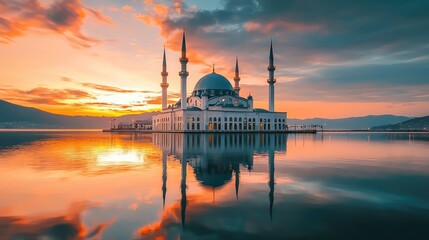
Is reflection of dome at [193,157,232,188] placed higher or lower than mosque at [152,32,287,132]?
lower

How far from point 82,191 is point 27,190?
112 inches

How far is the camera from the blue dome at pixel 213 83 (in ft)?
437

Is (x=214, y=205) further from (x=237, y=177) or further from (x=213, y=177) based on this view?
(x=237, y=177)

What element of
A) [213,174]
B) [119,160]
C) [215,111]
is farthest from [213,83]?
[213,174]

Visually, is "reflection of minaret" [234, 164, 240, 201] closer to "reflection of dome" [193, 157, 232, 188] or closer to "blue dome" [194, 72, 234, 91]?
"reflection of dome" [193, 157, 232, 188]

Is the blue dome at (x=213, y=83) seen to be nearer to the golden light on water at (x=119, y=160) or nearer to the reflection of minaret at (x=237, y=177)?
the golden light on water at (x=119, y=160)

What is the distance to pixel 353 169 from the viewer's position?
2141cm

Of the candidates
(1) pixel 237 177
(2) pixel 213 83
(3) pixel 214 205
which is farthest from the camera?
(2) pixel 213 83

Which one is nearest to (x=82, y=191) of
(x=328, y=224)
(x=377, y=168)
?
(x=328, y=224)

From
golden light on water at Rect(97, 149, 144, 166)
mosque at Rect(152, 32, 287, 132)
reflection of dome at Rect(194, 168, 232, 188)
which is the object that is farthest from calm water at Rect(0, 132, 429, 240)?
mosque at Rect(152, 32, 287, 132)

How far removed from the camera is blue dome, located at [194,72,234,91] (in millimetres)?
133250

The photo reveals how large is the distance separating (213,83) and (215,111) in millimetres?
21941

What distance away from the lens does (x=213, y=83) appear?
134125mm

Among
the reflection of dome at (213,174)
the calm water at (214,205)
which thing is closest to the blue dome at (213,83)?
the reflection of dome at (213,174)
